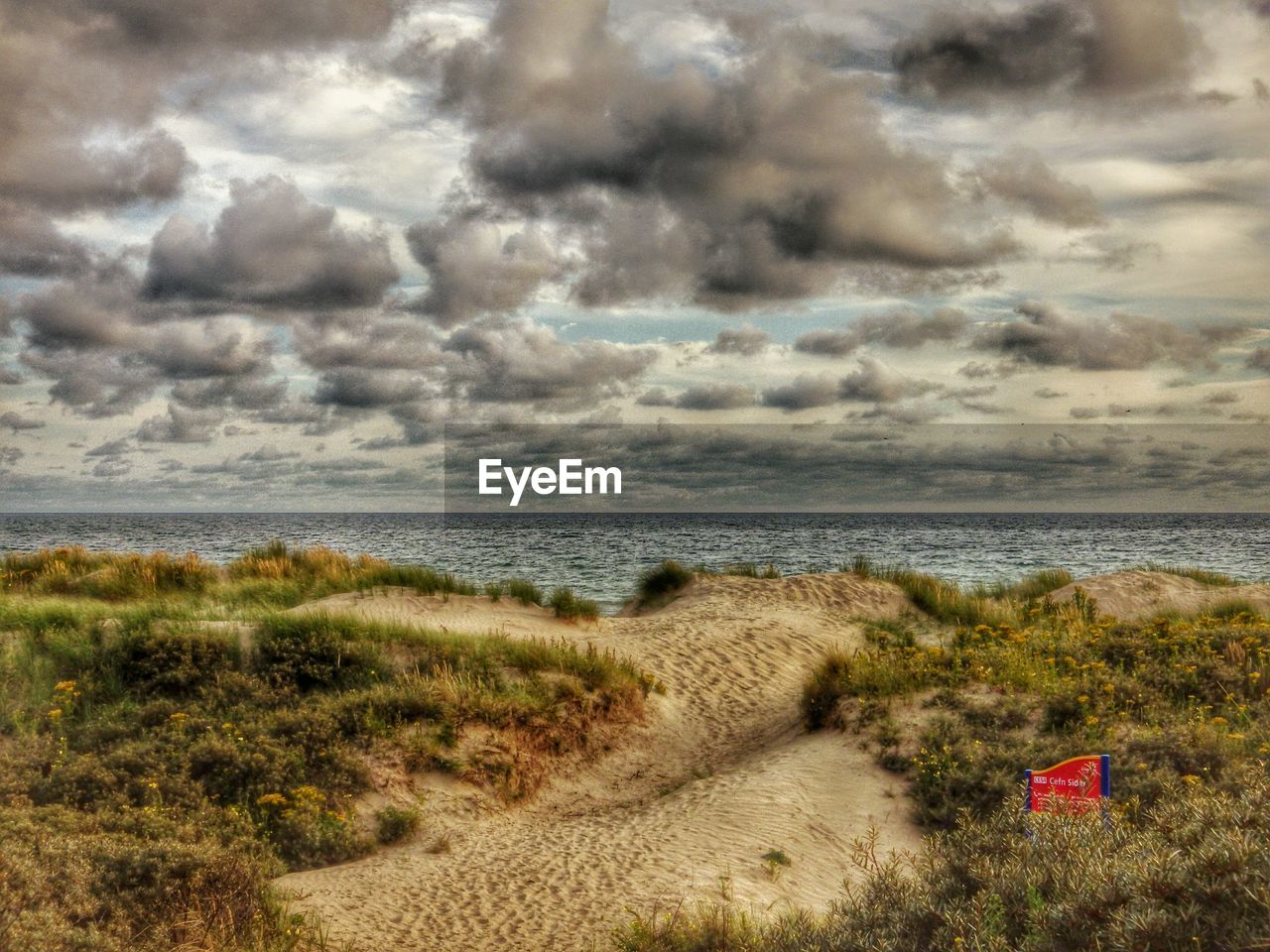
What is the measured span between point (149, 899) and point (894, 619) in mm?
16117

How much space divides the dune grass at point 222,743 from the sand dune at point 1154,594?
11019 millimetres

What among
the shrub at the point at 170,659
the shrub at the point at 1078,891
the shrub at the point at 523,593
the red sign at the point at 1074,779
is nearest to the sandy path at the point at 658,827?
the red sign at the point at 1074,779

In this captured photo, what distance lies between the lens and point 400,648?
12.8 metres

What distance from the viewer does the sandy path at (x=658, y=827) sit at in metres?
6.83

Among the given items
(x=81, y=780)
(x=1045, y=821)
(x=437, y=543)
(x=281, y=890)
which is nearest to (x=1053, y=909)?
(x=1045, y=821)

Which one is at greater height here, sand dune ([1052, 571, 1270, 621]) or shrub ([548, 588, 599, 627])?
shrub ([548, 588, 599, 627])

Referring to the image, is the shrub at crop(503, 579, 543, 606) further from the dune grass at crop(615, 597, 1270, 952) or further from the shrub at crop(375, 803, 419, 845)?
the shrub at crop(375, 803, 419, 845)

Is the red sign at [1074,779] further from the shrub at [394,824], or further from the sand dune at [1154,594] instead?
the sand dune at [1154,594]

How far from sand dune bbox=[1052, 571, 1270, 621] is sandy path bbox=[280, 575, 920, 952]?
6.93 meters

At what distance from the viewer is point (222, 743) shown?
953 centimetres

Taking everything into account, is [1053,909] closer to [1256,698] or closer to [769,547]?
[1256,698]

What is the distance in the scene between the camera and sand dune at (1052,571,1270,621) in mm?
19266

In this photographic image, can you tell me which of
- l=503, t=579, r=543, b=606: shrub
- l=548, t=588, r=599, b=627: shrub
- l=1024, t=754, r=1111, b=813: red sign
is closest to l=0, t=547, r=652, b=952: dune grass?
l=548, t=588, r=599, b=627: shrub

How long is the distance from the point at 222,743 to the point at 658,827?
14.2ft
